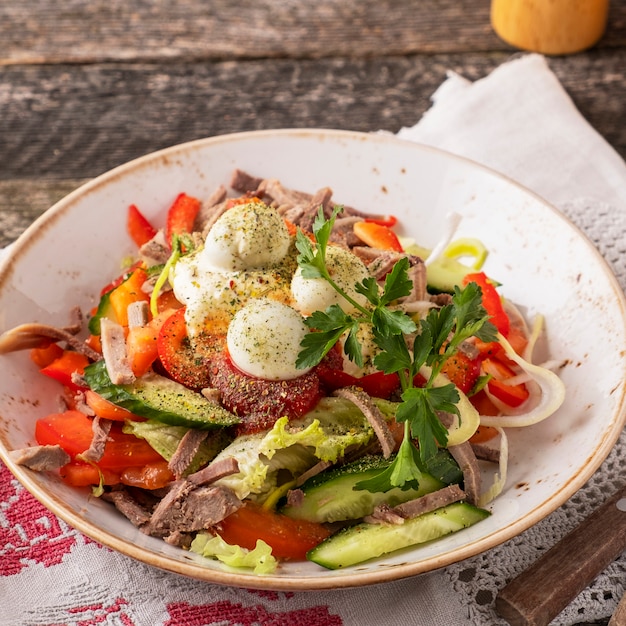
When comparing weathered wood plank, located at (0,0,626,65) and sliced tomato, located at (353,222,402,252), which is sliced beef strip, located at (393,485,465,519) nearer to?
sliced tomato, located at (353,222,402,252)

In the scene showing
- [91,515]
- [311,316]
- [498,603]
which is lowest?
[498,603]

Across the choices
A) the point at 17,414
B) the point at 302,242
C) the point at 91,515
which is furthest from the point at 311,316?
the point at 17,414

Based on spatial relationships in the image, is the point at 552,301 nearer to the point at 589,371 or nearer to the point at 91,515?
the point at 589,371

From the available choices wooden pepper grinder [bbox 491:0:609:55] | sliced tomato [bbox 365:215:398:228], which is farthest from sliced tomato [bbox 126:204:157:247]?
wooden pepper grinder [bbox 491:0:609:55]

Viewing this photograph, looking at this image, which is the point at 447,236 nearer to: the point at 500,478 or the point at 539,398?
the point at 539,398

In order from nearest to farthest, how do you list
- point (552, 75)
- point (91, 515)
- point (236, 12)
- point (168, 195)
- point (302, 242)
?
point (91, 515) → point (302, 242) → point (168, 195) → point (552, 75) → point (236, 12)

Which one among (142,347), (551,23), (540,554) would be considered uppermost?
(551,23)

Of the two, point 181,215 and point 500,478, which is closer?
point 500,478

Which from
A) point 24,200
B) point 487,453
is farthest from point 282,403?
point 24,200
